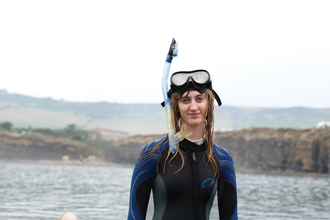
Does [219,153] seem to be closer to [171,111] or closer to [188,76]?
[171,111]

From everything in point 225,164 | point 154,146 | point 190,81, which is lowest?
point 225,164

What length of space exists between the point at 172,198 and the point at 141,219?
302mm

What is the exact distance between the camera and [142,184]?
2.87 metres

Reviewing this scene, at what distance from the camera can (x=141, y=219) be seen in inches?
111

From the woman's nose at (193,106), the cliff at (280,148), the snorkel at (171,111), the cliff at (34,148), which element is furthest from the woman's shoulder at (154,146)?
the cliff at (34,148)

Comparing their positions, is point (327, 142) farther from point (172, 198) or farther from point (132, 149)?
→ point (172, 198)

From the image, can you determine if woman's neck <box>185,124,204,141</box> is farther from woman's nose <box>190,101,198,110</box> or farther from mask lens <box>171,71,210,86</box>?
mask lens <box>171,71,210,86</box>

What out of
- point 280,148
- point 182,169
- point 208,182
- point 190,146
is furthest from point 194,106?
point 280,148

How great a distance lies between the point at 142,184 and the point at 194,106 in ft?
2.51

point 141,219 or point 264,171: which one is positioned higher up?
point 141,219

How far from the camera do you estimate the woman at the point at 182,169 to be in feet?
9.41

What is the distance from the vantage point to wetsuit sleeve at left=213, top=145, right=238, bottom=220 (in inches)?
121

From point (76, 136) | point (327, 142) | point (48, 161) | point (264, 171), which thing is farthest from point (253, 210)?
point (76, 136)

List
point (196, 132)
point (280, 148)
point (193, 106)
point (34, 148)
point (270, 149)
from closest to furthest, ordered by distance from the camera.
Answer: point (193, 106), point (196, 132), point (280, 148), point (270, 149), point (34, 148)
